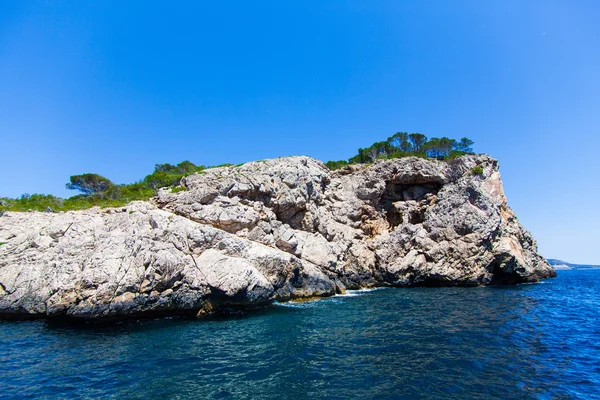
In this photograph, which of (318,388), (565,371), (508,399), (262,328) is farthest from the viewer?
(262,328)

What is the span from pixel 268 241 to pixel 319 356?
68.4ft

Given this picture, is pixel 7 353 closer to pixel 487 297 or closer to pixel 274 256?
pixel 274 256

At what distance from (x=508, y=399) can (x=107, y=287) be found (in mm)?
26634

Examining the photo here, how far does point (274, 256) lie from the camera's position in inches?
1264

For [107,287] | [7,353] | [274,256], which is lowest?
[7,353]

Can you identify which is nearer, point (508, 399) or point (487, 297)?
point (508, 399)

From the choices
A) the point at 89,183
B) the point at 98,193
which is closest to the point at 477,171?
the point at 98,193

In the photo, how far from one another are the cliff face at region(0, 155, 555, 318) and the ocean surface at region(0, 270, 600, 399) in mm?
2665

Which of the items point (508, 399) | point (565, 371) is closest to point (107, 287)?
point (508, 399)

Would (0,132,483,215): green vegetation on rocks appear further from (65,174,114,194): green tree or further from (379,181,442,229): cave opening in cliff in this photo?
(379,181,442,229): cave opening in cliff

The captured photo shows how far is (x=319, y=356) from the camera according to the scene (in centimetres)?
1698

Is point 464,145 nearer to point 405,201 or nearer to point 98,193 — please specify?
point 405,201

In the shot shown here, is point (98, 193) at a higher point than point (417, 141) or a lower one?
lower

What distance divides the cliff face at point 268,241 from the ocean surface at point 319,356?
2665mm
